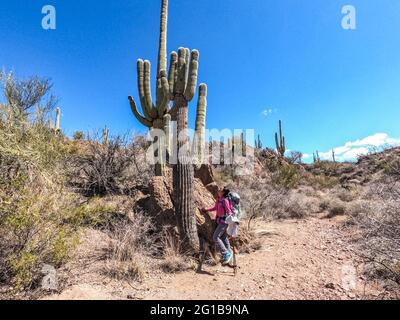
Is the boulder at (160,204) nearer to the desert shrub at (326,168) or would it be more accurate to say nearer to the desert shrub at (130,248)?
the desert shrub at (130,248)

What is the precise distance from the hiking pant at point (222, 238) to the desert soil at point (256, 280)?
35 centimetres

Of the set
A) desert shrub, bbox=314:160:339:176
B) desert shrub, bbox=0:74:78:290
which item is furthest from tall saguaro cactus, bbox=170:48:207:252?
desert shrub, bbox=314:160:339:176

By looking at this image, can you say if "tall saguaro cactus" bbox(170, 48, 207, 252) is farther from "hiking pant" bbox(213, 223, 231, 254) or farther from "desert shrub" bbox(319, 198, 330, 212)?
"desert shrub" bbox(319, 198, 330, 212)

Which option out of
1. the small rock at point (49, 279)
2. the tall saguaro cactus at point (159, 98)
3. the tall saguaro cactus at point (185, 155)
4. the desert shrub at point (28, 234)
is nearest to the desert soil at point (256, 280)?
the small rock at point (49, 279)

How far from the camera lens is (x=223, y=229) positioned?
5.18 m

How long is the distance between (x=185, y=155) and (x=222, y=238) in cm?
186

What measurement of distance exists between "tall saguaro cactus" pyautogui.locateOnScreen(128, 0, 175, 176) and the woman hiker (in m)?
2.20

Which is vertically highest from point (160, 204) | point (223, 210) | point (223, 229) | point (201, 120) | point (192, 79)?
point (192, 79)

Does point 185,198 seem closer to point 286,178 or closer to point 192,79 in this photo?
point 192,79

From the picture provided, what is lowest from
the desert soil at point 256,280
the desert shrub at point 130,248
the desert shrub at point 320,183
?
the desert soil at point 256,280

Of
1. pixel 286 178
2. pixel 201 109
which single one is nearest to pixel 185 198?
pixel 201 109

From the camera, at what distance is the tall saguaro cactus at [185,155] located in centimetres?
539

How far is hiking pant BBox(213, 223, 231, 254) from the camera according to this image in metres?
5.08
